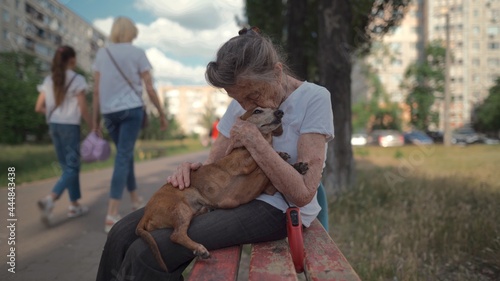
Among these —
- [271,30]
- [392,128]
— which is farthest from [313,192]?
[392,128]

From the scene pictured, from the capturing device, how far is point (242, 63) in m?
2.21

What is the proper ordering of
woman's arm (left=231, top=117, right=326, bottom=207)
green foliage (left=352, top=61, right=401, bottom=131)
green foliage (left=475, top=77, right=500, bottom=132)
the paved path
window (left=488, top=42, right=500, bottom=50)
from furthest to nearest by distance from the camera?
window (left=488, top=42, right=500, bottom=50)
green foliage (left=352, top=61, right=401, bottom=131)
green foliage (left=475, top=77, right=500, bottom=132)
the paved path
woman's arm (left=231, top=117, right=326, bottom=207)

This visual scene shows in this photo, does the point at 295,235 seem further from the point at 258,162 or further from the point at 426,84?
the point at 426,84

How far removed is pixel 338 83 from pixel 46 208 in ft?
14.4

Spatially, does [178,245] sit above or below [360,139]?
above

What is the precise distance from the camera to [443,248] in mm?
4223

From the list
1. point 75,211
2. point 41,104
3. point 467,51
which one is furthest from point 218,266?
point 467,51

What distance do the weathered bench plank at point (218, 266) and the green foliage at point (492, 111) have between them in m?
52.0

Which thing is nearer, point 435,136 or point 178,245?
point 178,245

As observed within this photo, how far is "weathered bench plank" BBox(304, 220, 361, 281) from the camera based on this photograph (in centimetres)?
188

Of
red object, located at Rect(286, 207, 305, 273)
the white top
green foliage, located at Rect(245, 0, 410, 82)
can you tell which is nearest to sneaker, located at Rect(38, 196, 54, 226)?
the white top

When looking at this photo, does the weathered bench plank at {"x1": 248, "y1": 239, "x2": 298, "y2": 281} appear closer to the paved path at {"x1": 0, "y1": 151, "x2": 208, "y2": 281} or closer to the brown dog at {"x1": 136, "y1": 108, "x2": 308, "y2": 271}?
the brown dog at {"x1": 136, "y1": 108, "x2": 308, "y2": 271}

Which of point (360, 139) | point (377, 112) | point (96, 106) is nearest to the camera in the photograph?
point (96, 106)

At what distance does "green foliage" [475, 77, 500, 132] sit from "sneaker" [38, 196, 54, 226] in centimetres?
5075
